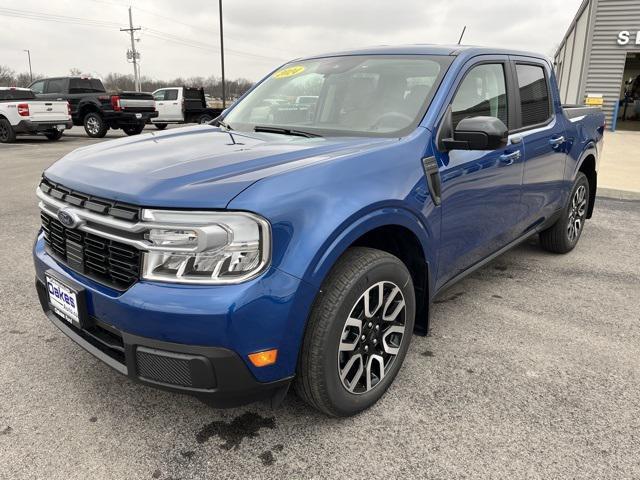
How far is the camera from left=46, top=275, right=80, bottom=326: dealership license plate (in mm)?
2170

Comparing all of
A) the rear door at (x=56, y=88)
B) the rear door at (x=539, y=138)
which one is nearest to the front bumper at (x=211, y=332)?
the rear door at (x=539, y=138)

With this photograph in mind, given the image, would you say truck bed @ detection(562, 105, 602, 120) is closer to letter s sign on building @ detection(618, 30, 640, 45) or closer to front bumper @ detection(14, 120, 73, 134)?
letter s sign on building @ detection(618, 30, 640, 45)

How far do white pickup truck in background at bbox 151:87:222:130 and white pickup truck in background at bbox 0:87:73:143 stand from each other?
233 inches

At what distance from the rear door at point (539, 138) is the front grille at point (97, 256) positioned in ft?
8.88

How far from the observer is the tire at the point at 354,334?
208 cm

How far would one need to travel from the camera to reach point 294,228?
75.6 inches

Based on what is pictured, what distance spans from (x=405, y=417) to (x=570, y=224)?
10.7 ft

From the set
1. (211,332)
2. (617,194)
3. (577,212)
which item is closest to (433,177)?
(211,332)

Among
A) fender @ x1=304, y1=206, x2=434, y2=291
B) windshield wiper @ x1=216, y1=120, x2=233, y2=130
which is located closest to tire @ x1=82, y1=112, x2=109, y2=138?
windshield wiper @ x1=216, y1=120, x2=233, y2=130

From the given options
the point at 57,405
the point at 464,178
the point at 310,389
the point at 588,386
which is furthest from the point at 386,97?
the point at 57,405

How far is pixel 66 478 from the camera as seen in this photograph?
→ 6.61ft

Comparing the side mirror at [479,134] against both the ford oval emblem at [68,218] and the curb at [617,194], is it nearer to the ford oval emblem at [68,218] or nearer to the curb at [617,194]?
the ford oval emblem at [68,218]

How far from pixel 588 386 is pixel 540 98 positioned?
7.56 ft

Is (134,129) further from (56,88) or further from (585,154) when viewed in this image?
(585,154)
